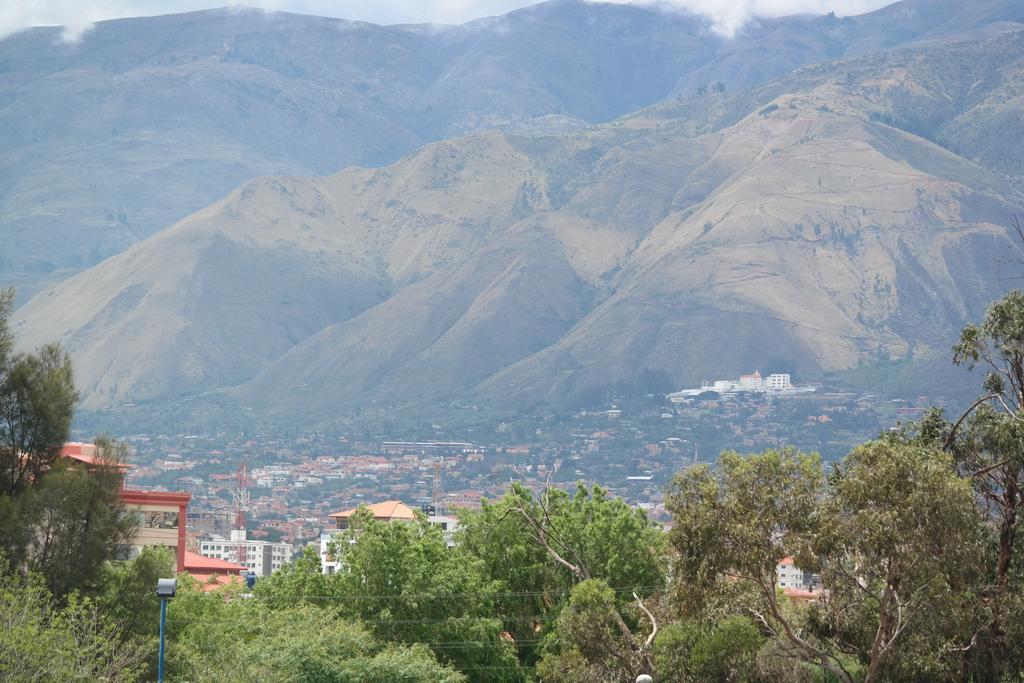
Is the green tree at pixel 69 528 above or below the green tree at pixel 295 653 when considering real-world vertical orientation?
above

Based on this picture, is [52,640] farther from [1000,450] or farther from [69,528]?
[1000,450]

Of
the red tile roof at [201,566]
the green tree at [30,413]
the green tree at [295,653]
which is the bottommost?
the red tile roof at [201,566]

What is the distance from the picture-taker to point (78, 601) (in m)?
54.4

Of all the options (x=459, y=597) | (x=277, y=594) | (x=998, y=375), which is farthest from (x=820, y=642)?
(x=277, y=594)

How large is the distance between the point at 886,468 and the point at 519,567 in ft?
89.7

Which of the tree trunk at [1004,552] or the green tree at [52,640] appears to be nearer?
the green tree at [52,640]

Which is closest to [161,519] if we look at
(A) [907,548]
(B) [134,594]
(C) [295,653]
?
(B) [134,594]

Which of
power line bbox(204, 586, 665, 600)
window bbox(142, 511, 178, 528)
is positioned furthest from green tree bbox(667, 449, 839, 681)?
window bbox(142, 511, 178, 528)

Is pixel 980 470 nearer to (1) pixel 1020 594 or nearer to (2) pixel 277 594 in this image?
(1) pixel 1020 594

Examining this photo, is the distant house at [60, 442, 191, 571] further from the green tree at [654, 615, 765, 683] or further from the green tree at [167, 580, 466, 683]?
the green tree at [654, 615, 765, 683]

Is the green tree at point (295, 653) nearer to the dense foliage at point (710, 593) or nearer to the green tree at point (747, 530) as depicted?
the dense foliage at point (710, 593)

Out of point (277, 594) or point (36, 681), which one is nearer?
point (36, 681)

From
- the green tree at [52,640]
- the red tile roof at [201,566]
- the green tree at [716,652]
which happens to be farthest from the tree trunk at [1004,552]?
the red tile roof at [201,566]

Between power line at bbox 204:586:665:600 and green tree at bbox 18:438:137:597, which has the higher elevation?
green tree at bbox 18:438:137:597
